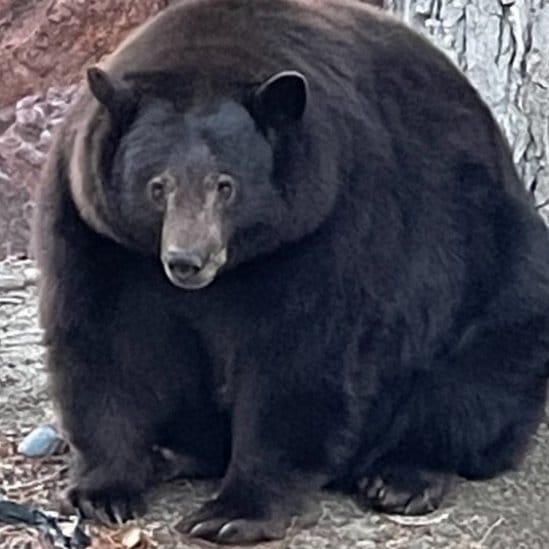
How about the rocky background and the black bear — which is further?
the rocky background

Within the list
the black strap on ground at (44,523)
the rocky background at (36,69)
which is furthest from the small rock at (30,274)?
the black strap on ground at (44,523)

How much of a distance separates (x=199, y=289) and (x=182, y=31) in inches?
26.0

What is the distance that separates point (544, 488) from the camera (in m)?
6.02

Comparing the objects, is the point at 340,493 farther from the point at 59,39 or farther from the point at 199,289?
the point at 59,39

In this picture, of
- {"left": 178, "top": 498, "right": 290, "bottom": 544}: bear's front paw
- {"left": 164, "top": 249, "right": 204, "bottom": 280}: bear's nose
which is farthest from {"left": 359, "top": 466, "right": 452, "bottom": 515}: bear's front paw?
{"left": 164, "top": 249, "right": 204, "bottom": 280}: bear's nose

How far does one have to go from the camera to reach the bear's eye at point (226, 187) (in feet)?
16.7

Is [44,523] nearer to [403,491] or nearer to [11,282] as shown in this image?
[403,491]

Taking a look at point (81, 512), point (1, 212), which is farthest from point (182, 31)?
point (1, 212)

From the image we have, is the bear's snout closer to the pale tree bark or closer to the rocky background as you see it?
the pale tree bark

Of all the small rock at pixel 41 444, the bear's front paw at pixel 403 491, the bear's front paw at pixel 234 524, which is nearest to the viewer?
the bear's front paw at pixel 234 524

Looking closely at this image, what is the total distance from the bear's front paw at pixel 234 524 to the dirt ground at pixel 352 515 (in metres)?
0.04

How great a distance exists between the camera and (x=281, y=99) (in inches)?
202

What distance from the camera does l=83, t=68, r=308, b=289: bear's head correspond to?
5078 millimetres

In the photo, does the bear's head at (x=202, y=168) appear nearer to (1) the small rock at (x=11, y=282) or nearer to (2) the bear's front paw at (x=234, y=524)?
(2) the bear's front paw at (x=234, y=524)
